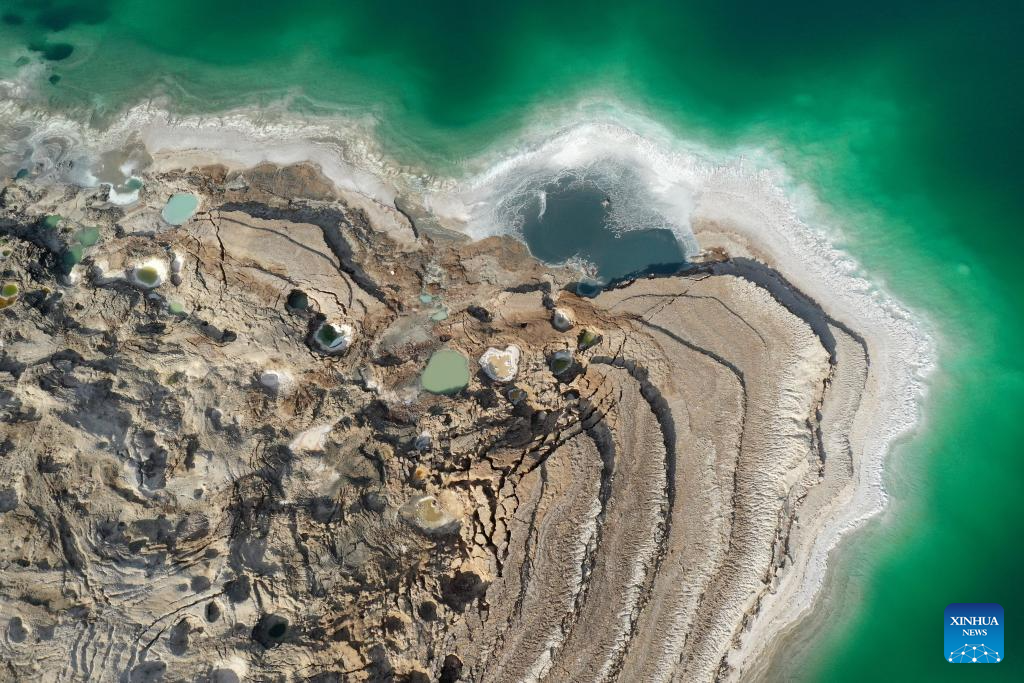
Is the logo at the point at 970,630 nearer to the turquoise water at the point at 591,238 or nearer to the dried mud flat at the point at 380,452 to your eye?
the dried mud flat at the point at 380,452

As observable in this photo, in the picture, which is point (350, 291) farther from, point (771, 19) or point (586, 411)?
point (771, 19)

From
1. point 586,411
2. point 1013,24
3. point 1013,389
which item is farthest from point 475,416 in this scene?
point 1013,24

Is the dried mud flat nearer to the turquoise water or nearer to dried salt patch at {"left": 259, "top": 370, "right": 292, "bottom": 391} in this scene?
dried salt patch at {"left": 259, "top": 370, "right": 292, "bottom": 391}

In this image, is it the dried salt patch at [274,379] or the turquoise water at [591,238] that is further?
the turquoise water at [591,238]

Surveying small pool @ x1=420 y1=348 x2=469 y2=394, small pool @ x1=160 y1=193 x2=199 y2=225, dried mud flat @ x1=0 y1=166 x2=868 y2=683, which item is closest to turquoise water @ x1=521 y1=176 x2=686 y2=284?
dried mud flat @ x1=0 y1=166 x2=868 y2=683

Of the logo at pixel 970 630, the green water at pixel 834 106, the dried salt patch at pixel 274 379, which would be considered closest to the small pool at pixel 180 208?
the green water at pixel 834 106

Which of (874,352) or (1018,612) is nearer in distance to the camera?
(1018,612)

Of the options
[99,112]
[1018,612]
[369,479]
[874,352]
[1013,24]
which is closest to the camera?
[369,479]

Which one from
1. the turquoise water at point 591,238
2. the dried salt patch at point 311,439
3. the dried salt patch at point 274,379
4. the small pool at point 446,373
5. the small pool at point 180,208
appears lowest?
the dried salt patch at point 311,439
